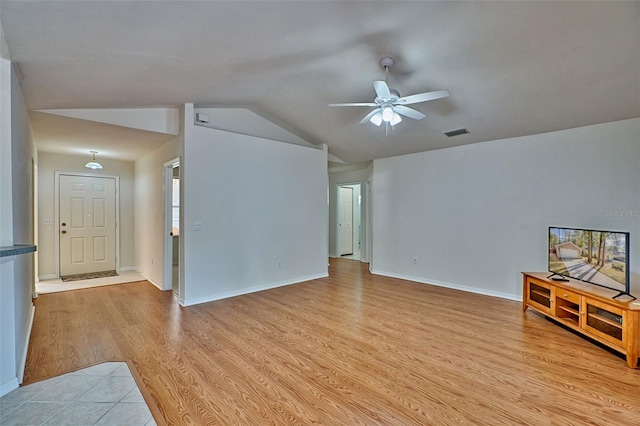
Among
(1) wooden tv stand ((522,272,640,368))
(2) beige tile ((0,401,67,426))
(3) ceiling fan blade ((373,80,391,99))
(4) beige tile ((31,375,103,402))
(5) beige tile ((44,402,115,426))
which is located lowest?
(5) beige tile ((44,402,115,426))

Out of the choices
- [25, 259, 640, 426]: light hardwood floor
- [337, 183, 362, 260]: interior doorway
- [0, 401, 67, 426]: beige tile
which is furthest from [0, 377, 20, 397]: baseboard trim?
[337, 183, 362, 260]: interior doorway

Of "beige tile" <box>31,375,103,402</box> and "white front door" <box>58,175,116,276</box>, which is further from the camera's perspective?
"white front door" <box>58,175,116,276</box>

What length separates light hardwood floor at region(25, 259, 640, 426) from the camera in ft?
6.39

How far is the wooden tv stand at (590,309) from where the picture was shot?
8.08 feet

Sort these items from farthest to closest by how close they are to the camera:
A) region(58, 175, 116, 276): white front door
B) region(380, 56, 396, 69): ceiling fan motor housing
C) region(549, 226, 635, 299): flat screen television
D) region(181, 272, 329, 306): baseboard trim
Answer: region(58, 175, 116, 276): white front door, region(181, 272, 329, 306): baseboard trim, region(380, 56, 396, 69): ceiling fan motor housing, region(549, 226, 635, 299): flat screen television

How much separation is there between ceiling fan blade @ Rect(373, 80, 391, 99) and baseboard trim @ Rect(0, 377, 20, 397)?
362cm

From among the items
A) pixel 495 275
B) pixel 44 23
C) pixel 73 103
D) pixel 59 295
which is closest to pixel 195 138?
pixel 73 103

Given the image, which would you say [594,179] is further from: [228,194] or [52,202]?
[52,202]

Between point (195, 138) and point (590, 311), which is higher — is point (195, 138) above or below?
above

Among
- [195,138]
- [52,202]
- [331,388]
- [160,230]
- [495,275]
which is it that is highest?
[195,138]

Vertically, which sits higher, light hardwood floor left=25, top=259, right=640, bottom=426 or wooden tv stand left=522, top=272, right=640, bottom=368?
wooden tv stand left=522, top=272, right=640, bottom=368

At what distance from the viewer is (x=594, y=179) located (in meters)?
3.71

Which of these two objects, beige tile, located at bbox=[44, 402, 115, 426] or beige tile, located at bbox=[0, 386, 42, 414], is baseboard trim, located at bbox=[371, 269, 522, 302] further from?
beige tile, located at bbox=[0, 386, 42, 414]

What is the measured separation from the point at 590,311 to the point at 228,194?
4518 millimetres
